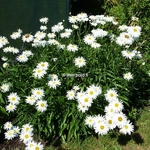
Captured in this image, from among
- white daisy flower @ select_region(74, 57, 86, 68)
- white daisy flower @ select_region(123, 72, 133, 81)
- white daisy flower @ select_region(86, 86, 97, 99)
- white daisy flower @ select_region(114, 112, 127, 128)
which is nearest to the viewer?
white daisy flower @ select_region(114, 112, 127, 128)

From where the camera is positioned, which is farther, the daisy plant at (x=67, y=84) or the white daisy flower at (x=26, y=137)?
the daisy plant at (x=67, y=84)

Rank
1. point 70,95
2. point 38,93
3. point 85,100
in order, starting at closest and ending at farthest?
point 85,100
point 38,93
point 70,95

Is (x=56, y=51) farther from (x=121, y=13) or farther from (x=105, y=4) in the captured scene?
(x=105, y=4)

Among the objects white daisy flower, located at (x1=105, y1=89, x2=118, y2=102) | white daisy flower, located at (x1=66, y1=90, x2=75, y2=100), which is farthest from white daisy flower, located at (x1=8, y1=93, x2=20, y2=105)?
white daisy flower, located at (x1=105, y1=89, x2=118, y2=102)

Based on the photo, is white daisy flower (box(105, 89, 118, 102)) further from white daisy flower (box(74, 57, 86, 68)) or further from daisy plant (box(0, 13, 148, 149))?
white daisy flower (box(74, 57, 86, 68))

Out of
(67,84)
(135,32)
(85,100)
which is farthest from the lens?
(67,84)

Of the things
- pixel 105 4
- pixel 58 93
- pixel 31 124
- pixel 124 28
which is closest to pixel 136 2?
pixel 105 4

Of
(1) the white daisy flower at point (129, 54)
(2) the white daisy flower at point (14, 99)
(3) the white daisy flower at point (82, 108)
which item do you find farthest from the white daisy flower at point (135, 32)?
(2) the white daisy flower at point (14, 99)

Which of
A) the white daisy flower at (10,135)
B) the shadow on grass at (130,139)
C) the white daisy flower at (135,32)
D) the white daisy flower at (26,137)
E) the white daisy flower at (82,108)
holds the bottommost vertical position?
the white daisy flower at (26,137)

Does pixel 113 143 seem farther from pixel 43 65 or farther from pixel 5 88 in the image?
pixel 5 88

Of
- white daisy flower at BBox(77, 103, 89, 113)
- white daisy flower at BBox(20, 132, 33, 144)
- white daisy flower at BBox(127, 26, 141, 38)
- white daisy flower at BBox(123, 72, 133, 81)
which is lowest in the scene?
A: white daisy flower at BBox(20, 132, 33, 144)

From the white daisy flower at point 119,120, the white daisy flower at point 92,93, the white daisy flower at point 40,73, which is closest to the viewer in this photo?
the white daisy flower at point 119,120

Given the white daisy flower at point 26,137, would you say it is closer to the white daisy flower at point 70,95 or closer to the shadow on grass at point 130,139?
the white daisy flower at point 70,95

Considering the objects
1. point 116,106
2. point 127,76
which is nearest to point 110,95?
point 116,106
